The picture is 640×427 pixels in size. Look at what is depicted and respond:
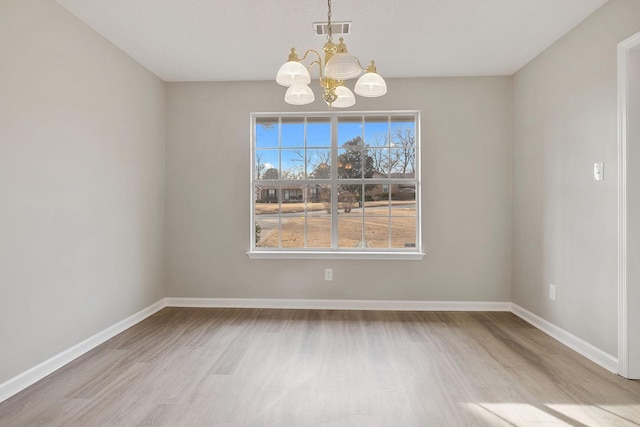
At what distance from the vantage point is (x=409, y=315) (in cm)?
377

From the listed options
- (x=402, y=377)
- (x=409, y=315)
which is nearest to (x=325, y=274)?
(x=409, y=315)

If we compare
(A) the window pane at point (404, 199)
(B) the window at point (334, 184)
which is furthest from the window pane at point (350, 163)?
(A) the window pane at point (404, 199)

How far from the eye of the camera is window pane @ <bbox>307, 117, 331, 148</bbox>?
4113mm

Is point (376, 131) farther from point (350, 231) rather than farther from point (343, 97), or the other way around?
point (343, 97)

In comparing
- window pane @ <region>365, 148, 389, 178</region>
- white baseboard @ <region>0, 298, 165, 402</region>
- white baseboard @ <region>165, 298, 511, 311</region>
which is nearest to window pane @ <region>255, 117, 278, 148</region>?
window pane @ <region>365, 148, 389, 178</region>

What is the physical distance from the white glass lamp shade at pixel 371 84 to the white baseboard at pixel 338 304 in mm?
2664

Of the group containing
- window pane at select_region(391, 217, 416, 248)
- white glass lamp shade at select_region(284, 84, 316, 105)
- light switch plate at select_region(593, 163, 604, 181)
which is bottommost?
window pane at select_region(391, 217, 416, 248)

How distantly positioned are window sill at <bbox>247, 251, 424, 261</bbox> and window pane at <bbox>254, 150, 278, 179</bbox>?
0.93m

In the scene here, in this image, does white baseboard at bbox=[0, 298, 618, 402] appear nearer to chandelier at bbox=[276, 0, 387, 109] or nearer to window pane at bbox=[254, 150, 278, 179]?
window pane at bbox=[254, 150, 278, 179]

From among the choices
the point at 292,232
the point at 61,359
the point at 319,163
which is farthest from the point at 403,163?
the point at 61,359

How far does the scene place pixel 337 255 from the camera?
3.98m

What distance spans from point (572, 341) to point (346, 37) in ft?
10.6

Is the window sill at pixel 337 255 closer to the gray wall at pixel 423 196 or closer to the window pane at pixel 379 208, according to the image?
the gray wall at pixel 423 196

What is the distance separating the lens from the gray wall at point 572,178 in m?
2.53
